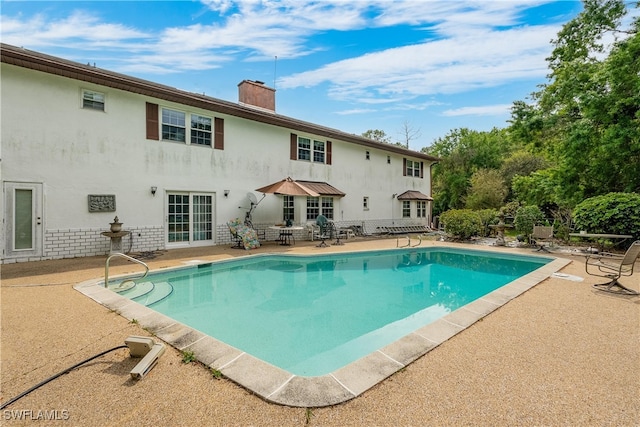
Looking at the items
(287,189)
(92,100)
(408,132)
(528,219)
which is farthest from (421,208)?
(92,100)

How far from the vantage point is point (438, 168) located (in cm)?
3559

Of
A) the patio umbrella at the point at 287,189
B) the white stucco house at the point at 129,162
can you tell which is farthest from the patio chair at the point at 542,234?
the patio umbrella at the point at 287,189

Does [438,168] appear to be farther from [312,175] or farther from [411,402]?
[411,402]

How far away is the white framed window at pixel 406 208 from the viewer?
21844 mm

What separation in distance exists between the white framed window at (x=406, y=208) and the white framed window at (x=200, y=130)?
48.5 feet

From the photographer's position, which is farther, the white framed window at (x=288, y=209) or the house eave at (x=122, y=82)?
the white framed window at (x=288, y=209)

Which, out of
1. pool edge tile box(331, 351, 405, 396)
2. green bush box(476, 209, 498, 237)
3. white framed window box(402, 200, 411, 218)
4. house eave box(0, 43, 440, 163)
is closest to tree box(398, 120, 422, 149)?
white framed window box(402, 200, 411, 218)

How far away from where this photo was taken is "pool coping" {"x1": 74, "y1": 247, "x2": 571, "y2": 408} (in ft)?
8.75

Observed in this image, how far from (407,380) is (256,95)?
17.3 metres

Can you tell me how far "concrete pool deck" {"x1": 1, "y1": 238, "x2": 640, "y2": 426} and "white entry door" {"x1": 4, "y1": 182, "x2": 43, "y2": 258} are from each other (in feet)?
18.4

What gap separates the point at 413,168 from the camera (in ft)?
75.7

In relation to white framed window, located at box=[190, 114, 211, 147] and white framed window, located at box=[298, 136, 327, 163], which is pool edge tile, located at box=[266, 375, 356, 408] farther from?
white framed window, located at box=[298, 136, 327, 163]

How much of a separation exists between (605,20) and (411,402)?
878 inches

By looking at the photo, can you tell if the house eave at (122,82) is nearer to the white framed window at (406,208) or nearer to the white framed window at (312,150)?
the white framed window at (312,150)
